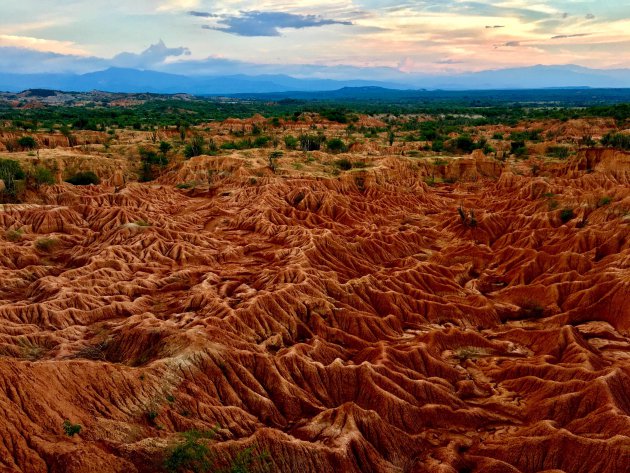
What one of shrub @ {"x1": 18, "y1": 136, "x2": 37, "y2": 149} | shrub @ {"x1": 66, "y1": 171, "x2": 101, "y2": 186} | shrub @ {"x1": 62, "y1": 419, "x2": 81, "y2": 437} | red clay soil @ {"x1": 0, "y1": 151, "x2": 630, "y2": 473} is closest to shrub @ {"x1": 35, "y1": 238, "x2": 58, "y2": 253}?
red clay soil @ {"x1": 0, "y1": 151, "x2": 630, "y2": 473}

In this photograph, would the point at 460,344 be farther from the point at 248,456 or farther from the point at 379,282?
the point at 248,456

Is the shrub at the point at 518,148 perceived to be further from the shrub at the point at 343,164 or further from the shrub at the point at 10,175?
the shrub at the point at 10,175

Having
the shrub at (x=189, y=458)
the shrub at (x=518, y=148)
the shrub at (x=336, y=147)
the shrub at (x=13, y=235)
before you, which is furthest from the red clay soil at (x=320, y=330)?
the shrub at (x=336, y=147)

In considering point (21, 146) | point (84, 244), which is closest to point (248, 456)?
point (84, 244)

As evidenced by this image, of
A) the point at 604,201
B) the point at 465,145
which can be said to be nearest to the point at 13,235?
the point at 604,201

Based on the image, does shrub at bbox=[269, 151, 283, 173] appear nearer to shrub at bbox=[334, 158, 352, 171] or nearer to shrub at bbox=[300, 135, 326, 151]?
shrub at bbox=[334, 158, 352, 171]

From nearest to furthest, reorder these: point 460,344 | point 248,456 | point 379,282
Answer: point 248,456 < point 460,344 < point 379,282
